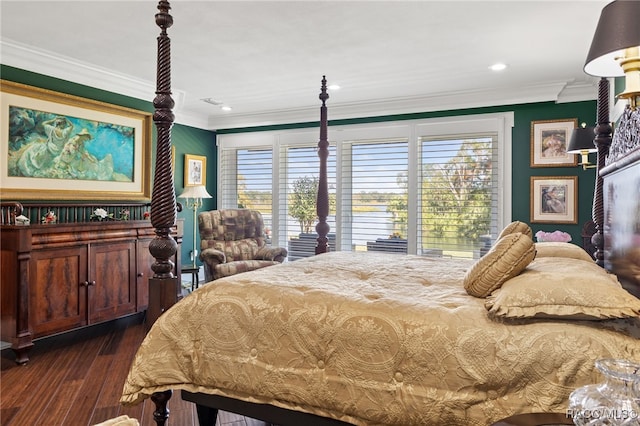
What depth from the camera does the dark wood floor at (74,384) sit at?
8.42ft

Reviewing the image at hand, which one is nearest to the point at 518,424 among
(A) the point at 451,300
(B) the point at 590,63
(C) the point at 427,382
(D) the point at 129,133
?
(C) the point at 427,382

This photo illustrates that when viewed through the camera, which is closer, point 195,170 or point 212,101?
point 212,101

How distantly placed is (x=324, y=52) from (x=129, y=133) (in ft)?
8.37

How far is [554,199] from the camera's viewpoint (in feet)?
16.4

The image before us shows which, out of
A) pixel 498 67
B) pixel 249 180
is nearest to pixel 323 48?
pixel 498 67

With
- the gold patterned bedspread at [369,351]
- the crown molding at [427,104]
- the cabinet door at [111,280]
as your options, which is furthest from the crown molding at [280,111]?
the gold patterned bedspread at [369,351]

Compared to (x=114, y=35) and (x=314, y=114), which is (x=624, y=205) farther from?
(x=314, y=114)

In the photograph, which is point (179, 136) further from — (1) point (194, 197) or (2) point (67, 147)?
(2) point (67, 147)

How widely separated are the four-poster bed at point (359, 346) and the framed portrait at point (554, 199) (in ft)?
10.8

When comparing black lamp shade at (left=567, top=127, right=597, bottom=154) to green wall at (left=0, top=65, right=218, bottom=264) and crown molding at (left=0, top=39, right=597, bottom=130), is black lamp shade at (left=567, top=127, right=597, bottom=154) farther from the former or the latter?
green wall at (left=0, top=65, right=218, bottom=264)

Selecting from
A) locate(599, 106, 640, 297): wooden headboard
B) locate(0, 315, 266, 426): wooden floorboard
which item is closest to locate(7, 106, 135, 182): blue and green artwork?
locate(0, 315, 266, 426): wooden floorboard

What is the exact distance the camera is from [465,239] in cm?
531

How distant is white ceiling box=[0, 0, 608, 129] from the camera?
121 inches

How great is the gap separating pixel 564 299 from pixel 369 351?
714 millimetres
